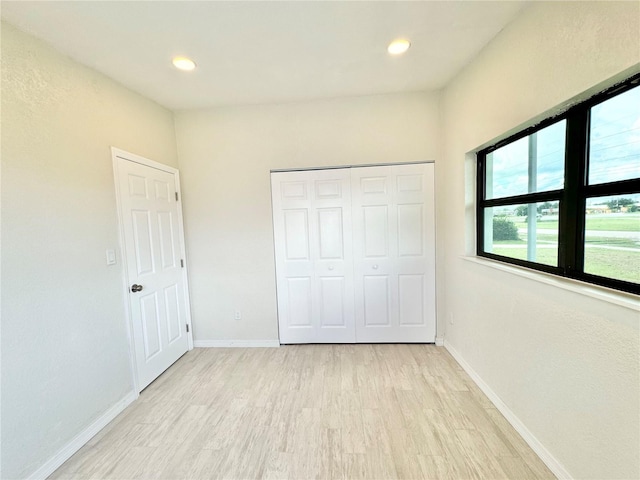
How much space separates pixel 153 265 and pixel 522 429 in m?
3.12

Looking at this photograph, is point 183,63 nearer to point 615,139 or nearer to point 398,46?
point 398,46

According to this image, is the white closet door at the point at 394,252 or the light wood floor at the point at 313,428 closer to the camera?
the light wood floor at the point at 313,428

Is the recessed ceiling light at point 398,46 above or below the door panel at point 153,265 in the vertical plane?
above

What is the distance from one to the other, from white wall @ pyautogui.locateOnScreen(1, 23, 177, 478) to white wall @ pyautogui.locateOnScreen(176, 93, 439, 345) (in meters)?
0.88

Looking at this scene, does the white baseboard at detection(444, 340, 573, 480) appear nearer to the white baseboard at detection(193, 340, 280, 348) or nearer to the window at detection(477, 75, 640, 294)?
the window at detection(477, 75, 640, 294)

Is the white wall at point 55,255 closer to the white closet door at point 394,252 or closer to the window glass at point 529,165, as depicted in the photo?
the white closet door at point 394,252

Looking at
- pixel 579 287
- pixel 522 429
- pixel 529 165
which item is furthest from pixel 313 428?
pixel 529 165

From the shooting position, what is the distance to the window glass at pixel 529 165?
1489 mm

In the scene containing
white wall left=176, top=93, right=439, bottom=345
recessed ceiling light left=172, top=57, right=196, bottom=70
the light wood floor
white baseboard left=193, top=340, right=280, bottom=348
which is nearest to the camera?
the light wood floor

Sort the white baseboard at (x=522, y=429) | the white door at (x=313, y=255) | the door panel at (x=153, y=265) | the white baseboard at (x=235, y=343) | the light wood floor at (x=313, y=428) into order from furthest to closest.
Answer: the white baseboard at (x=235, y=343), the white door at (x=313, y=255), the door panel at (x=153, y=265), the light wood floor at (x=313, y=428), the white baseboard at (x=522, y=429)

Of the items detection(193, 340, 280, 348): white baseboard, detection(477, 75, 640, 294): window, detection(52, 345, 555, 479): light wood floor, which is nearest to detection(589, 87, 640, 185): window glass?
detection(477, 75, 640, 294): window

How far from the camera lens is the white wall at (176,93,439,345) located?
106 inches

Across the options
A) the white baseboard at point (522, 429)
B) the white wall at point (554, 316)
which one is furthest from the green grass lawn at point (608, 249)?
the white baseboard at point (522, 429)

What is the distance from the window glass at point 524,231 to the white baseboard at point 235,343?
2.42 metres
